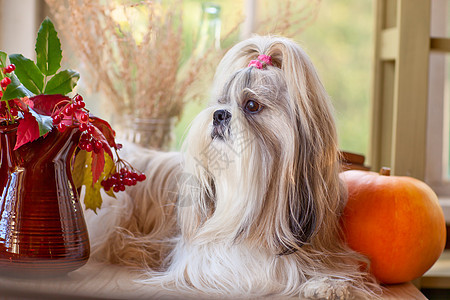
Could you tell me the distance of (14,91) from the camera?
4.31 feet

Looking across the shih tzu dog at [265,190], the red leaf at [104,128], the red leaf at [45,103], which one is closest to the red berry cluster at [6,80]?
the red leaf at [45,103]

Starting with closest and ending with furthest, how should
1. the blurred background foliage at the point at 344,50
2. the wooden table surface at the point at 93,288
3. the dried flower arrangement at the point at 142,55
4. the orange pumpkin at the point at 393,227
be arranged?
1. the wooden table surface at the point at 93,288
2. the orange pumpkin at the point at 393,227
3. the dried flower arrangement at the point at 142,55
4. the blurred background foliage at the point at 344,50

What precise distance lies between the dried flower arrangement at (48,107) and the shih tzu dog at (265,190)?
0.75 feet

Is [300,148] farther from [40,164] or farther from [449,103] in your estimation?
[449,103]

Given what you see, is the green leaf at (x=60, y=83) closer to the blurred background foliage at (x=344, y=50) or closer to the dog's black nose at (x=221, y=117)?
the dog's black nose at (x=221, y=117)

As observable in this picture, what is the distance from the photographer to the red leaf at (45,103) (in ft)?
4.68

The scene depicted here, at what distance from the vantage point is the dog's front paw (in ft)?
4.70

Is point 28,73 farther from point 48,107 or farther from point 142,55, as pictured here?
point 142,55

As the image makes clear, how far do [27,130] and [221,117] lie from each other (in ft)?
1.55

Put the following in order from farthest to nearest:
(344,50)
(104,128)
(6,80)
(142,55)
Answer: (344,50), (142,55), (104,128), (6,80)

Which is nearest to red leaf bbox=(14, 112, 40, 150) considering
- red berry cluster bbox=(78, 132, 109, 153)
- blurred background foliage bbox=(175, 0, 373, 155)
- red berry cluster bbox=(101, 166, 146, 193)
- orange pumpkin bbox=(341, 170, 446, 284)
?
red berry cluster bbox=(78, 132, 109, 153)

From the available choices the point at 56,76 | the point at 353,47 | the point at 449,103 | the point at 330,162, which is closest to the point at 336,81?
the point at 353,47

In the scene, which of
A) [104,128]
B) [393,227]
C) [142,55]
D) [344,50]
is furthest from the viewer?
[344,50]

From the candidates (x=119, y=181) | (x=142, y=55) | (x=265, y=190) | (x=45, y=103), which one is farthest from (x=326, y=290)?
(x=142, y=55)
